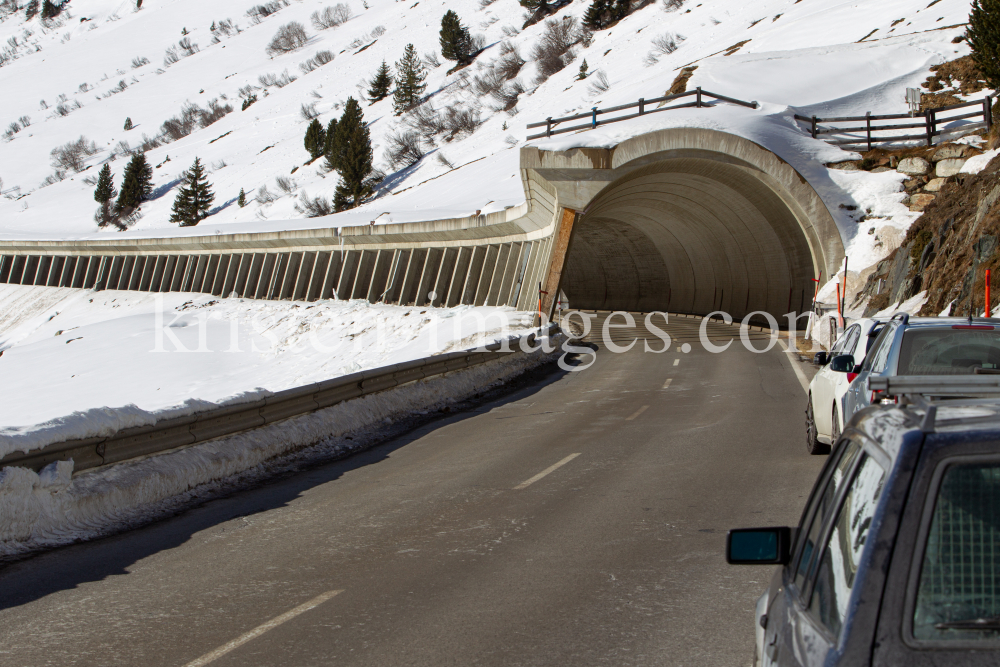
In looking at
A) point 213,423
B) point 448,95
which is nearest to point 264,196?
point 448,95

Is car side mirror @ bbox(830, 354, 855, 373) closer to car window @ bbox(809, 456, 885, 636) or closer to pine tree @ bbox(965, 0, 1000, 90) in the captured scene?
car window @ bbox(809, 456, 885, 636)

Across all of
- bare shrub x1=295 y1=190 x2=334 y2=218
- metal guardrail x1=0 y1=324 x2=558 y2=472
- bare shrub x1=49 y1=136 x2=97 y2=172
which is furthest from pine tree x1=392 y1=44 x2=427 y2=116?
metal guardrail x1=0 y1=324 x2=558 y2=472

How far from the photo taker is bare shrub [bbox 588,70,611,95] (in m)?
82.5

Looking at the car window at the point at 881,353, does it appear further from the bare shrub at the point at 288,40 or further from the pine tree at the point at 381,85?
the bare shrub at the point at 288,40

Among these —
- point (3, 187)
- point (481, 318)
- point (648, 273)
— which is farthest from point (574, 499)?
point (3, 187)

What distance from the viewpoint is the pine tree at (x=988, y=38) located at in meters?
31.9

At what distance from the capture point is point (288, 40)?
18312cm

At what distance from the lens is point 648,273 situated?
48.7 metres

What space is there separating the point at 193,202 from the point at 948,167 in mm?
80906

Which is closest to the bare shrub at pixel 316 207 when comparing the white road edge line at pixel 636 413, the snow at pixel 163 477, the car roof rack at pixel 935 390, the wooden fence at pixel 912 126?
the wooden fence at pixel 912 126

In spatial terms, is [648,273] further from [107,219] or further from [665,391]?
[107,219]

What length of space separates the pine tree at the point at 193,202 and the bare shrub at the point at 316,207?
13.9m

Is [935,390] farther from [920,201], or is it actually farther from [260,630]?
Answer: [920,201]

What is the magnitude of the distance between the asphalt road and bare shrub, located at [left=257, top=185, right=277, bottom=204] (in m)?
85.1
